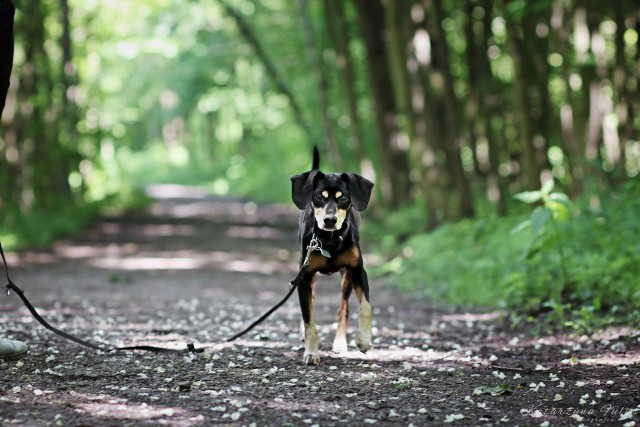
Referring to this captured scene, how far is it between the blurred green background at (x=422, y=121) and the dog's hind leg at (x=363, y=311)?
2.55 m

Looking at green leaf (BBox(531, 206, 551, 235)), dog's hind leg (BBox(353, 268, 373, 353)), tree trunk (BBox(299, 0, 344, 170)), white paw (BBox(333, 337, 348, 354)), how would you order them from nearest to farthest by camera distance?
dog's hind leg (BBox(353, 268, 373, 353)) → white paw (BBox(333, 337, 348, 354)) → green leaf (BBox(531, 206, 551, 235)) → tree trunk (BBox(299, 0, 344, 170))

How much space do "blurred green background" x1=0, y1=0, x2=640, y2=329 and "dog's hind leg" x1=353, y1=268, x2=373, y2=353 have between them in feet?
8.38

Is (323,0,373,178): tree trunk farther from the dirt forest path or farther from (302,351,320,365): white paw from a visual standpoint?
(302,351,320,365): white paw

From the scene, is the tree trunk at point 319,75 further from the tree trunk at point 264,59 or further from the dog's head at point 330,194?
the dog's head at point 330,194

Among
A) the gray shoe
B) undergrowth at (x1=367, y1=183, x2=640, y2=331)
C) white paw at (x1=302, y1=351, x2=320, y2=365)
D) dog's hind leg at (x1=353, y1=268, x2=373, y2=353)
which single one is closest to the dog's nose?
dog's hind leg at (x1=353, y1=268, x2=373, y2=353)

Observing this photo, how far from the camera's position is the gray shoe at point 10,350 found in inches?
253

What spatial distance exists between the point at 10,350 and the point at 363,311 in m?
2.83

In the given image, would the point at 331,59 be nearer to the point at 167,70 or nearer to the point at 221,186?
the point at 167,70

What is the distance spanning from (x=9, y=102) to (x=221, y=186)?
32.6 meters

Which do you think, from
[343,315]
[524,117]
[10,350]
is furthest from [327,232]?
[524,117]

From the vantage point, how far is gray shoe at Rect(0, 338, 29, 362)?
6.41 m

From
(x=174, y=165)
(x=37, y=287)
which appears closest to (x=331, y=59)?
(x=37, y=287)

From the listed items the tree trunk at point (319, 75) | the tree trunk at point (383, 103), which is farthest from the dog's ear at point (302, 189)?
the tree trunk at point (319, 75)

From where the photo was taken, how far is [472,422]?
16.9ft
